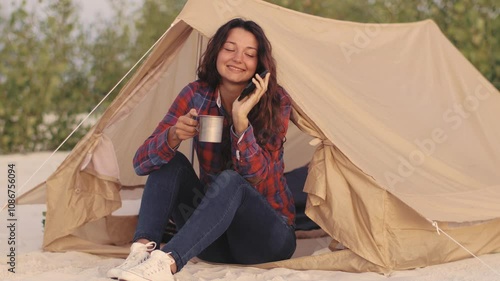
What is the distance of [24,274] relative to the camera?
2.77 m

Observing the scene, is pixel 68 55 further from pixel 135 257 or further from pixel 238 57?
pixel 135 257

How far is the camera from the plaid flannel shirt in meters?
2.58

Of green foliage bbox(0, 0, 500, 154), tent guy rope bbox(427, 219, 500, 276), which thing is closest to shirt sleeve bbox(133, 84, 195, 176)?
tent guy rope bbox(427, 219, 500, 276)

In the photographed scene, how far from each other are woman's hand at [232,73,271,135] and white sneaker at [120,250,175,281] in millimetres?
475

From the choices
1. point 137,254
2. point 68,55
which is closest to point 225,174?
point 137,254

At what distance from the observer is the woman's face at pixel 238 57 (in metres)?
2.75

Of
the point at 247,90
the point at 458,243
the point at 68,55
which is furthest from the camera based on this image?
the point at 68,55

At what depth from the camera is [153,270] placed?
235cm

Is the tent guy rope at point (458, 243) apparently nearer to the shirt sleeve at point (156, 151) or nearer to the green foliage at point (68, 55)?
the shirt sleeve at point (156, 151)

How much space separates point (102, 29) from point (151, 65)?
4.69m

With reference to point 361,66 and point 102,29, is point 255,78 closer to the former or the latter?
point 361,66

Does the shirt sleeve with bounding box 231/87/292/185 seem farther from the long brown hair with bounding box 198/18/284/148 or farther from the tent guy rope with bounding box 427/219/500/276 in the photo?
the tent guy rope with bounding box 427/219/500/276

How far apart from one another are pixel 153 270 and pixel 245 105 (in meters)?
0.60

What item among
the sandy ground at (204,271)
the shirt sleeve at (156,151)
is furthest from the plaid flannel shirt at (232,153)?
the sandy ground at (204,271)
